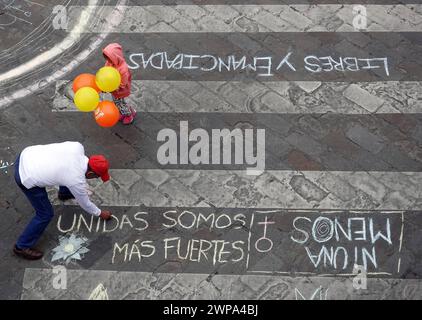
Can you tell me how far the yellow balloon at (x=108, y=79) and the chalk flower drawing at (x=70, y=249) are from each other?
69.0 inches

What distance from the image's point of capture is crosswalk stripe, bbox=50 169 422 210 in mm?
6367

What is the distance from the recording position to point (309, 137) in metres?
6.93

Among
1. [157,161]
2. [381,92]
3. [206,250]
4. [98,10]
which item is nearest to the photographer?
[206,250]

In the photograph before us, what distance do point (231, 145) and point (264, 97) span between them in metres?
0.91

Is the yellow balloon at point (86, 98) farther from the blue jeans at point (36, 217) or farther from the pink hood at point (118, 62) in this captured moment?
the blue jeans at point (36, 217)

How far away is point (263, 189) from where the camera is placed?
6504 millimetres

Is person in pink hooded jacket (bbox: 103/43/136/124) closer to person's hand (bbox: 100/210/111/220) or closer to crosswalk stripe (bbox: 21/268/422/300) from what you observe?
person's hand (bbox: 100/210/111/220)

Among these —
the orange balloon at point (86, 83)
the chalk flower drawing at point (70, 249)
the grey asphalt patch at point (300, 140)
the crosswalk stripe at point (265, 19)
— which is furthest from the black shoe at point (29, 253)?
the crosswalk stripe at point (265, 19)

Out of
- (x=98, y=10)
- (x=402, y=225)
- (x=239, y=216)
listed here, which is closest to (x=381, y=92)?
(x=402, y=225)

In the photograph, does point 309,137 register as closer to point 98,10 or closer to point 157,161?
point 157,161

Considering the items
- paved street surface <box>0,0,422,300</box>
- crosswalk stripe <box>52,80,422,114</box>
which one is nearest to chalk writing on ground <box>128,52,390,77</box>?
Result: paved street surface <box>0,0,422,300</box>

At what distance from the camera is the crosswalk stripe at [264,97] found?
7.19 metres
